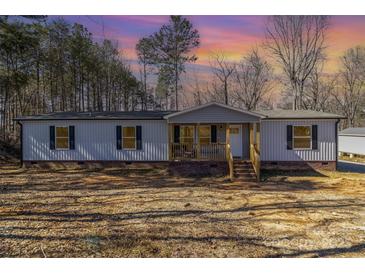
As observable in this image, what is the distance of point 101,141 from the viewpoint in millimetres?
14430

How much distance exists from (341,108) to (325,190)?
31.8 meters

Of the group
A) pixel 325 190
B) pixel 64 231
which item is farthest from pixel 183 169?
pixel 64 231

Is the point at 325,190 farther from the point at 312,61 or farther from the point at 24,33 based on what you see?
the point at 312,61

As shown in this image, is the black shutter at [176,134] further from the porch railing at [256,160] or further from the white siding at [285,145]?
the white siding at [285,145]

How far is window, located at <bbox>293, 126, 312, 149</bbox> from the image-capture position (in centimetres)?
1391

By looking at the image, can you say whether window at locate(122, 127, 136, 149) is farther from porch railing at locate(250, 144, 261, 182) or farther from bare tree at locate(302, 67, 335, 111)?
bare tree at locate(302, 67, 335, 111)

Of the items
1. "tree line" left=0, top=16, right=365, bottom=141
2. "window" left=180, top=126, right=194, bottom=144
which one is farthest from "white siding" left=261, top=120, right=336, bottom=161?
"tree line" left=0, top=16, right=365, bottom=141

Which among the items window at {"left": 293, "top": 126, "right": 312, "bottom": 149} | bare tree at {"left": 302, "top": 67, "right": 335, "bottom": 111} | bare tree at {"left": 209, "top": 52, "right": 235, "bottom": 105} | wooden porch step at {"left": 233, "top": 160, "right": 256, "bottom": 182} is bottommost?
wooden porch step at {"left": 233, "top": 160, "right": 256, "bottom": 182}

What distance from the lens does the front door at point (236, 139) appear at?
1480 cm

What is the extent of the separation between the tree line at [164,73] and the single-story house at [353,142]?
5.23 m

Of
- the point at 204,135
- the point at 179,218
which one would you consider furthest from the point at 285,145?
the point at 179,218

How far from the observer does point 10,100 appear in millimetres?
25031

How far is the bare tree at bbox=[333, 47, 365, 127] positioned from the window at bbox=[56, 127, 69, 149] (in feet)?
105

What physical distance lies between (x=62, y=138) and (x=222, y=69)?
23259 mm
